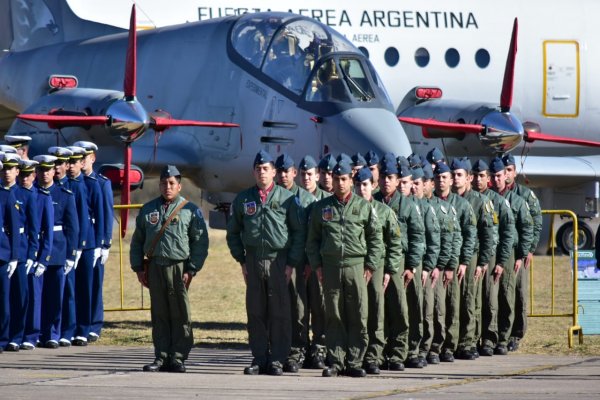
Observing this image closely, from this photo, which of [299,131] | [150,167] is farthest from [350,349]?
[150,167]

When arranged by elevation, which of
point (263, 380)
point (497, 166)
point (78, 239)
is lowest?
point (263, 380)

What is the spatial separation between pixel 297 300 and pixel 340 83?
5493mm

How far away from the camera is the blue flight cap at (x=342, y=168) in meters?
12.3

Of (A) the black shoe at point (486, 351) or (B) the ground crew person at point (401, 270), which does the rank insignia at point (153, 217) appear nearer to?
(B) the ground crew person at point (401, 270)

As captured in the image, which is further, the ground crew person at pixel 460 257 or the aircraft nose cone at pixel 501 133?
the aircraft nose cone at pixel 501 133

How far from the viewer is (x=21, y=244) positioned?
14516 mm

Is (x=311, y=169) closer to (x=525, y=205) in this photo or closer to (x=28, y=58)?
(x=525, y=205)

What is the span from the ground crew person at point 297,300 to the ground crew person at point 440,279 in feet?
3.89

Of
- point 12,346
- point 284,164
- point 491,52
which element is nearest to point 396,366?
point 284,164

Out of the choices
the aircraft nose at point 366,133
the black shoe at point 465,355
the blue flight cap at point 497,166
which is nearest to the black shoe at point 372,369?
the black shoe at point 465,355

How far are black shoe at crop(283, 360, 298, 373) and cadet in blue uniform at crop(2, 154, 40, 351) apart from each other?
3.07m

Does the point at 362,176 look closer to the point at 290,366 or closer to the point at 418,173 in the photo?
the point at 418,173

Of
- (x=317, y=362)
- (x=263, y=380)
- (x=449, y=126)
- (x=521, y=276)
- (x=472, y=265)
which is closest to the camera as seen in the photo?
(x=263, y=380)

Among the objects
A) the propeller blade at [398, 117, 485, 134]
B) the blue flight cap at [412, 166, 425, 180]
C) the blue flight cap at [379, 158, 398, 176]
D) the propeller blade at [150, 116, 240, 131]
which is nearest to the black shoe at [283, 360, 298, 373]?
the blue flight cap at [379, 158, 398, 176]
